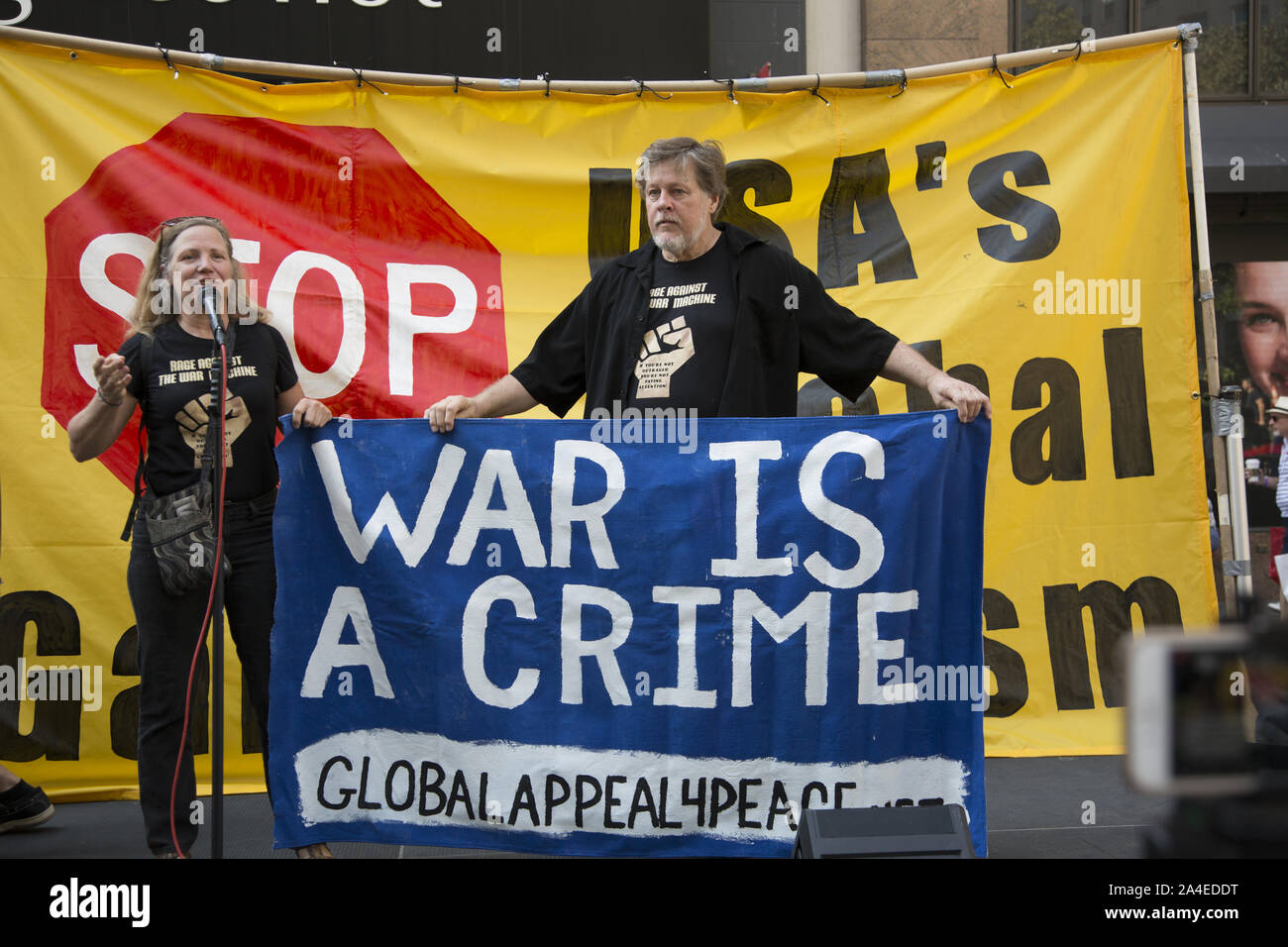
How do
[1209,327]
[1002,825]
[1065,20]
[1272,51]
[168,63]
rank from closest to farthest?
1. [1002,825]
2. [1209,327]
3. [168,63]
4. [1065,20]
5. [1272,51]

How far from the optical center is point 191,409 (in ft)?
11.4

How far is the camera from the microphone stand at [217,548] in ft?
9.58

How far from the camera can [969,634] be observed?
3.27m

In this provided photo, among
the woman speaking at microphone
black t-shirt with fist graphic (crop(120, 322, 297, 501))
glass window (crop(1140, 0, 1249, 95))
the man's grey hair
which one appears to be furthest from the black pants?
glass window (crop(1140, 0, 1249, 95))

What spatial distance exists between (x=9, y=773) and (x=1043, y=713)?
414cm

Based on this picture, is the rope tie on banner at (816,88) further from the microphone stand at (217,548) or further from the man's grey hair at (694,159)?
the microphone stand at (217,548)

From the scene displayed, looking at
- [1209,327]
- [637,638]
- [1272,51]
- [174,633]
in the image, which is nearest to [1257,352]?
[1272,51]

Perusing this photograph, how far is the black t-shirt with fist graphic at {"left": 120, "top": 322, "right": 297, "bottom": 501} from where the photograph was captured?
349 cm

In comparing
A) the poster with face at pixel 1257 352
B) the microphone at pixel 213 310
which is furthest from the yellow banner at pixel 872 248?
the poster with face at pixel 1257 352

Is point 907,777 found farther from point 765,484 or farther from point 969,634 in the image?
point 765,484

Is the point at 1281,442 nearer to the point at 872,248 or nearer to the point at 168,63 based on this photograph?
the point at 872,248

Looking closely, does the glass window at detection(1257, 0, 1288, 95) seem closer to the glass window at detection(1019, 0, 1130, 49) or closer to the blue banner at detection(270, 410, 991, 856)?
the glass window at detection(1019, 0, 1130, 49)

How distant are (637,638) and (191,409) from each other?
4.92 ft
